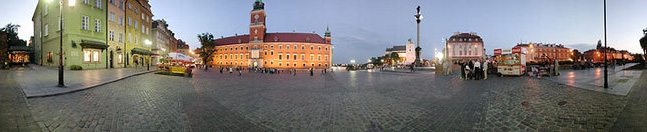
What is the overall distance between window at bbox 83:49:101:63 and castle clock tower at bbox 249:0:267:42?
40248 mm

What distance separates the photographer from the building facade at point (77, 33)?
20.3 m

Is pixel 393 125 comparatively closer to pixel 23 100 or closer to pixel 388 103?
pixel 388 103

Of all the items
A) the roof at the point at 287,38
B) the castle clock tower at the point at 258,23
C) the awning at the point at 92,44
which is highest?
the castle clock tower at the point at 258,23

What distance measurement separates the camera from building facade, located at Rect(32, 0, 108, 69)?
800 inches

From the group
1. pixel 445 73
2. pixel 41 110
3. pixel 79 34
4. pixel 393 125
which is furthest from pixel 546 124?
pixel 79 34

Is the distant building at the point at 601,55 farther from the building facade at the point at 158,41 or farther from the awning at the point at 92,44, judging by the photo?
the building facade at the point at 158,41

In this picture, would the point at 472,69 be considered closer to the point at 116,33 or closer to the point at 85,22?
the point at 85,22

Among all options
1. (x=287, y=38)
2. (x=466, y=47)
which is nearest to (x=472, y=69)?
(x=287, y=38)

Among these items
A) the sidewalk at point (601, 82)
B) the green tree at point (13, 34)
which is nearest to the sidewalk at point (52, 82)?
the sidewalk at point (601, 82)

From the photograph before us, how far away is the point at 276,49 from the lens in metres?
62.7

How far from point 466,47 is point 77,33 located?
94156 mm

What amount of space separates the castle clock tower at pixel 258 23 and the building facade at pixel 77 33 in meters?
38.8

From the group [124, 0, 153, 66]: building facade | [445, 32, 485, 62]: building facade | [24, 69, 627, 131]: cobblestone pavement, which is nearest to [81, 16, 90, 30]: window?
[124, 0, 153, 66]: building facade

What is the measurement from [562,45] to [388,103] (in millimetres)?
127900
